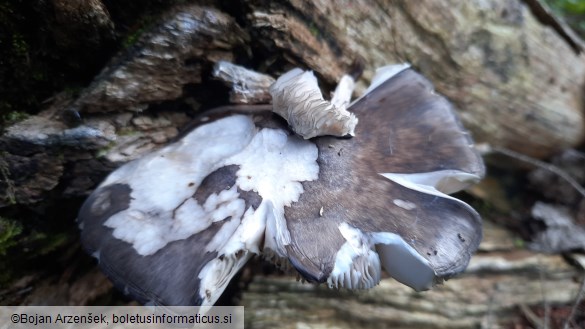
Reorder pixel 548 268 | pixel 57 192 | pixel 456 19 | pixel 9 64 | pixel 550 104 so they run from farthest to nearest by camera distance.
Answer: pixel 550 104 < pixel 548 268 < pixel 456 19 < pixel 57 192 < pixel 9 64

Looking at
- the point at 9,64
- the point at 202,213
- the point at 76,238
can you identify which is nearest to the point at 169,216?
the point at 202,213

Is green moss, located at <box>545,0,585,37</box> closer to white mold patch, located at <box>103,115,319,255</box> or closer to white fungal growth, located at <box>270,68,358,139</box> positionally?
white fungal growth, located at <box>270,68,358,139</box>

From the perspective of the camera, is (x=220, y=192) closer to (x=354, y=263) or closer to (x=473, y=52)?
(x=354, y=263)

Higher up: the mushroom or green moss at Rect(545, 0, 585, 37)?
green moss at Rect(545, 0, 585, 37)

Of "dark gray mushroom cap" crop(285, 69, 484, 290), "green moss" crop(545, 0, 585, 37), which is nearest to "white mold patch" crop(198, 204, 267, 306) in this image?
"dark gray mushroom cap" crop(285, 69, 484, 290)

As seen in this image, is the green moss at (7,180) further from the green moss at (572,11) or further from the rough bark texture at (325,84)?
the green moss at (572,11)

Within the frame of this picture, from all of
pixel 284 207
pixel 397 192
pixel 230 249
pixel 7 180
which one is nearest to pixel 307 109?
pixel 284 207

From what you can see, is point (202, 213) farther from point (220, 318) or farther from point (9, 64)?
point (9, 64)

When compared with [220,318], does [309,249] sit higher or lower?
higher
